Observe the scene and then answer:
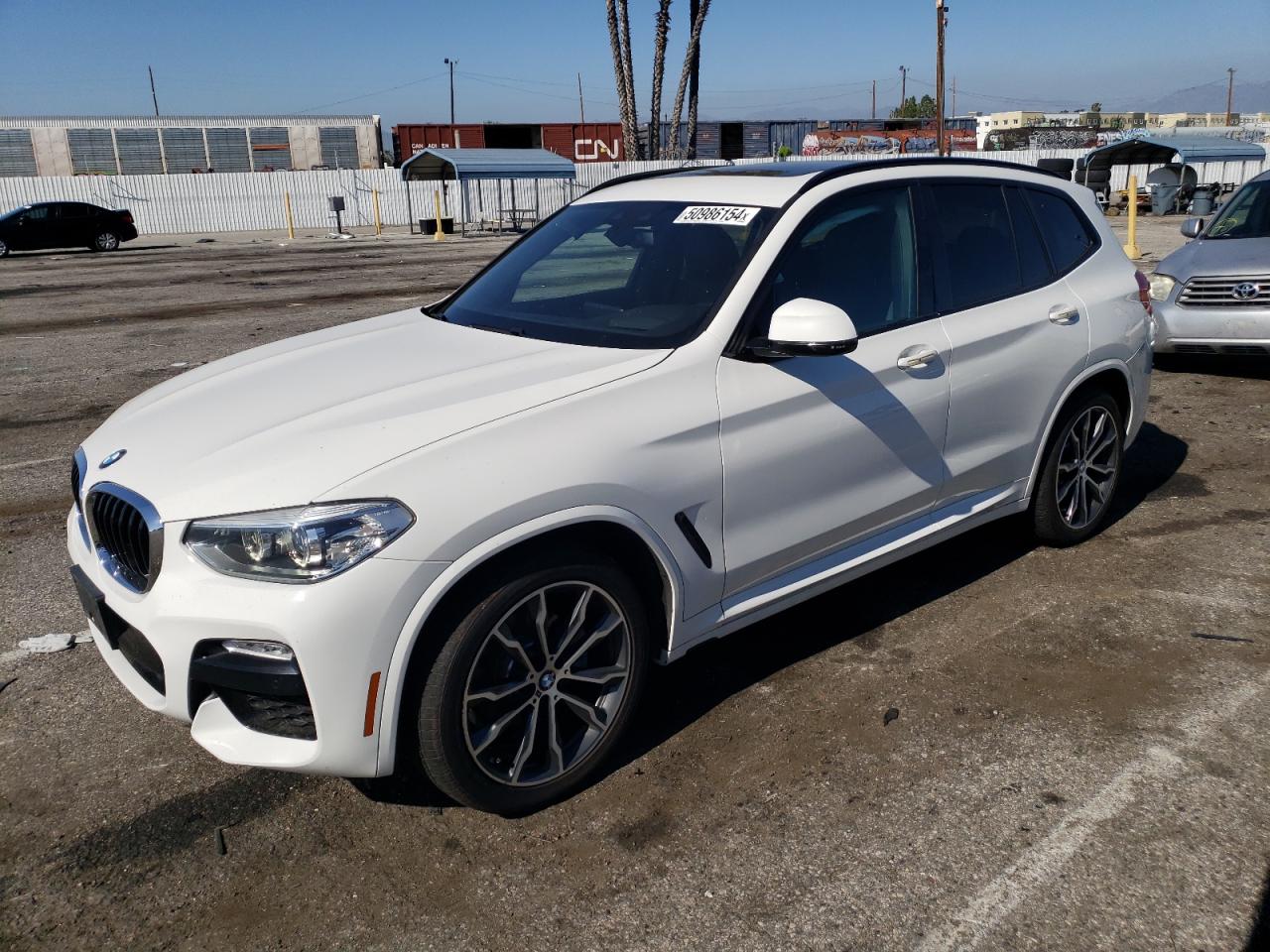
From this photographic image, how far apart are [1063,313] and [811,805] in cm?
260

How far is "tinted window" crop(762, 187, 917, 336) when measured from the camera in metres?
3.66

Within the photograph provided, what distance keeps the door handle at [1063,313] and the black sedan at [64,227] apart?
29.3m

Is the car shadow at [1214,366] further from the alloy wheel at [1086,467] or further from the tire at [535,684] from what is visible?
the tire at [535,684]

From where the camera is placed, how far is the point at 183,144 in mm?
57219

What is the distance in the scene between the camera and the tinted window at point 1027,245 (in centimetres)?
459

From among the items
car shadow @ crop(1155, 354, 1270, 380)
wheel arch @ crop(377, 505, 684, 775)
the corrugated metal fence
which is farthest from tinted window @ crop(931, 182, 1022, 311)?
the corrugated metal fence

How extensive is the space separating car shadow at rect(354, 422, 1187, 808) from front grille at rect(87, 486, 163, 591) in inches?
36.9

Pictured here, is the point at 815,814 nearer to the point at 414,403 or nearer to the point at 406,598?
the point at 406,598

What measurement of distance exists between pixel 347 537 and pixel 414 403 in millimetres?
560

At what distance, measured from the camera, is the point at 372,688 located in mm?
2645

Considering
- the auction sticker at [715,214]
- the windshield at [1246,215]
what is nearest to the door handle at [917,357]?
the auction sticker at [715,214]

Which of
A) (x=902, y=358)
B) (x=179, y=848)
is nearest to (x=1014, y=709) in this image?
(x=902, y=358)

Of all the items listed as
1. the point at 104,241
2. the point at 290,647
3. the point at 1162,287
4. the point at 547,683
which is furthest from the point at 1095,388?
the point at 104,241

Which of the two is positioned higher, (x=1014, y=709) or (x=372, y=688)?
(x=372, y=688)
